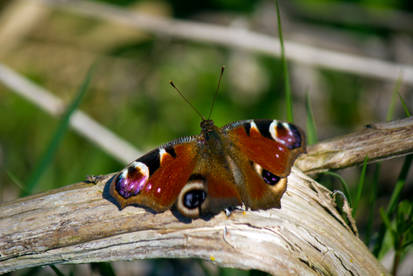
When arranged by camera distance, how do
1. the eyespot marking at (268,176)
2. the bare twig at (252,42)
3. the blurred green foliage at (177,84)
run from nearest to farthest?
the eyespot marking at (268,176), the bare twig at (252,42), the blurred green foliage at (177,84)

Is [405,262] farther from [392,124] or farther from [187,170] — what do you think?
[187,170]

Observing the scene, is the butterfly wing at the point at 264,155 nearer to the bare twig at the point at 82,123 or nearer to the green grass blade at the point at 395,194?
the green grass blade at the point at 395,194

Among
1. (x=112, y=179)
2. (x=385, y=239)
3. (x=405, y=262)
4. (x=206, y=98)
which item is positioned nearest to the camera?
(x=112, y=179)

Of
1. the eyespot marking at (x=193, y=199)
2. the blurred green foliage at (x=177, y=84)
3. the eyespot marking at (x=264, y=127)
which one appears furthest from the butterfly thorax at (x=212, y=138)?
the blurred green foliage at (x=177, y=84)

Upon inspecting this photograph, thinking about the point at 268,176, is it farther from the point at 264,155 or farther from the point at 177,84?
the point at 177,84

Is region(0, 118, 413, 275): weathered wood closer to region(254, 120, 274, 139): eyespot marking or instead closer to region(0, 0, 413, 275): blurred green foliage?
region(254, 120, 274, 139): eyespot marking

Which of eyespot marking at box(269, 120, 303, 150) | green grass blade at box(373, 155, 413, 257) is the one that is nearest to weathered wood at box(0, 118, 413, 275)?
green grass blade at box(373, 155, 413, 257)

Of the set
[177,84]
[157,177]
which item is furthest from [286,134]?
[177,84]

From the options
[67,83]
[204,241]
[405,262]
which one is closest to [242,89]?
[67,83]
